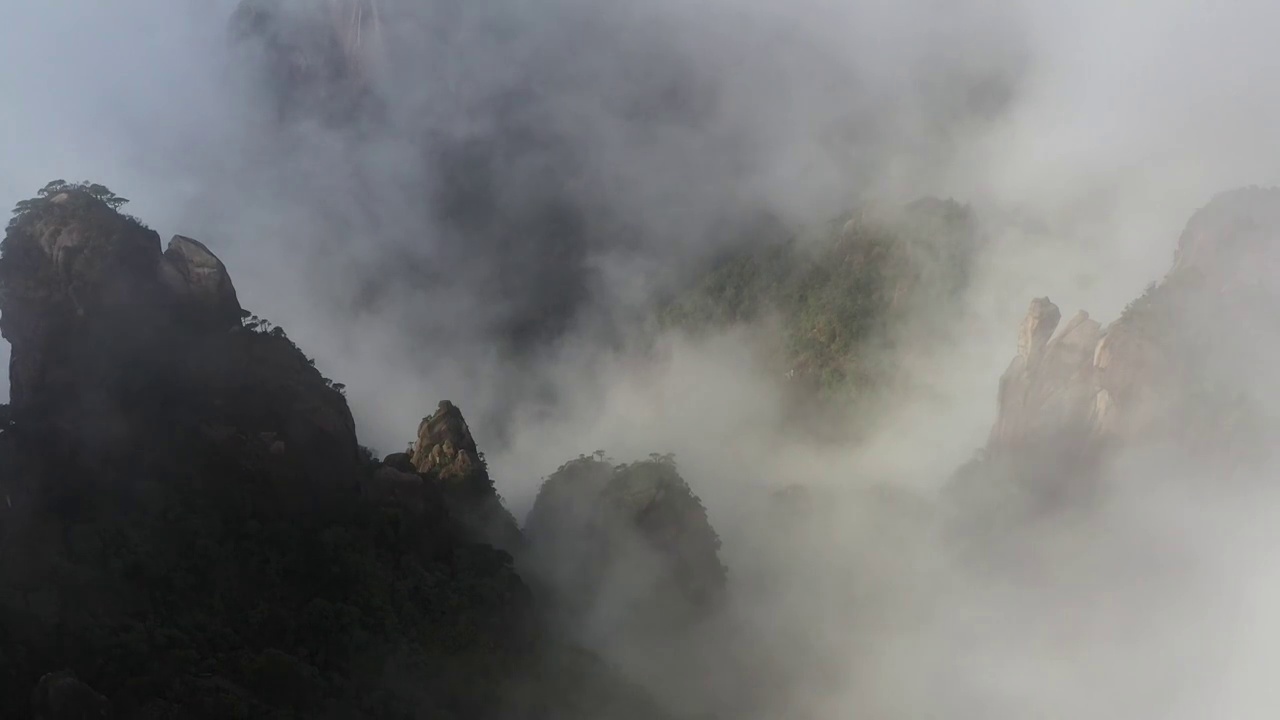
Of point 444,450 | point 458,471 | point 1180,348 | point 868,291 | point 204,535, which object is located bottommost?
point 204,535

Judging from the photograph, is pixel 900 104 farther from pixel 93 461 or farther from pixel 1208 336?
pixel 93 461

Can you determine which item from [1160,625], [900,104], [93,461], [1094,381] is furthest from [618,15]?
[93,461]

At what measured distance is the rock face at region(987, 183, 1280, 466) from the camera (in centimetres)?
6034

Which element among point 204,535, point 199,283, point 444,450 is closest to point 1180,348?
point 444,450

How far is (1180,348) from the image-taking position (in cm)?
6097

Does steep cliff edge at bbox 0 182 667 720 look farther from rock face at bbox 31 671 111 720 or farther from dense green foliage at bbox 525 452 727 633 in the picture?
dense green foliage at bbox 525 452 727 633

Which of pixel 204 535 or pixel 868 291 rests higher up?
pixel 868 291

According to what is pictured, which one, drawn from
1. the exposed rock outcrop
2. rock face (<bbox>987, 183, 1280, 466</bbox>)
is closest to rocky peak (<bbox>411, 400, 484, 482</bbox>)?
the exposed rock outcrop

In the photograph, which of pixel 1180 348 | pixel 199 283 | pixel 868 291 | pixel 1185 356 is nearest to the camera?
pixel 199 283

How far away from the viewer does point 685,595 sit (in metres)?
54.2

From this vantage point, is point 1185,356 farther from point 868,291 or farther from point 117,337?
point 117,337

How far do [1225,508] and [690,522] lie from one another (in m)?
30.3

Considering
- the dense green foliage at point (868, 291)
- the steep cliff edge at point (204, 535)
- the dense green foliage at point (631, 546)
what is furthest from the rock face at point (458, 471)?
the dense green foliage at point (868, 291)

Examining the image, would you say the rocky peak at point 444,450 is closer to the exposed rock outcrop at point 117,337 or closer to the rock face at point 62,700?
the exposed rock outcrop at point 117,337
